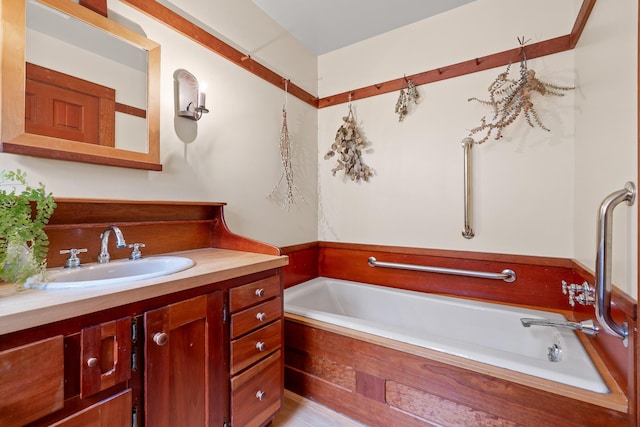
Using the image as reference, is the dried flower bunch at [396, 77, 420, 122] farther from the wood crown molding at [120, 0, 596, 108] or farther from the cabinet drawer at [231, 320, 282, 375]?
the cabinet drawer at [231, 320, 282, 375]

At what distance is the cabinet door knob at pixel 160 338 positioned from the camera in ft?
3.00

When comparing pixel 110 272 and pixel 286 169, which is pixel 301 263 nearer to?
pixel 286 169

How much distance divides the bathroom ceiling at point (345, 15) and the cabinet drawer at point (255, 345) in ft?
7.15

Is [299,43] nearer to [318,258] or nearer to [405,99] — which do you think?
[405,99]

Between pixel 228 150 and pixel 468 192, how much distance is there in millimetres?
1694

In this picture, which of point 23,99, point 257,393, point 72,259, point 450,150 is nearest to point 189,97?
point 23,99

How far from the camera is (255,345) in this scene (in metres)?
1.28

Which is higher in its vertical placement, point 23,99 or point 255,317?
point 23,99

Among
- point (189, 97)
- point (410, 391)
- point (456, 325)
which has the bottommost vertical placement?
point (410, 391)

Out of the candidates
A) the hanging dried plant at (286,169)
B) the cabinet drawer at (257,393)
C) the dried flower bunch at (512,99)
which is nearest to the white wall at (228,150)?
the hanging dried plant at (286,169)

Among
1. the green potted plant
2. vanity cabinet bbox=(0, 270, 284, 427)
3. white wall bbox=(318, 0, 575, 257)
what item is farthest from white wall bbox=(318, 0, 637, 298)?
the green potted plant

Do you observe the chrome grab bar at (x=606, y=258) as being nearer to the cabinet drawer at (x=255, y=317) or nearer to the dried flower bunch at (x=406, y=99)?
the cabinet drawer at (x=255, y=317)

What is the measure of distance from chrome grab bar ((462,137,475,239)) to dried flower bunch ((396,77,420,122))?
20.2 inches

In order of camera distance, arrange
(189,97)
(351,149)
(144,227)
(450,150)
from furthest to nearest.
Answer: (351,149), (450,150), (189,97), (144,227)
